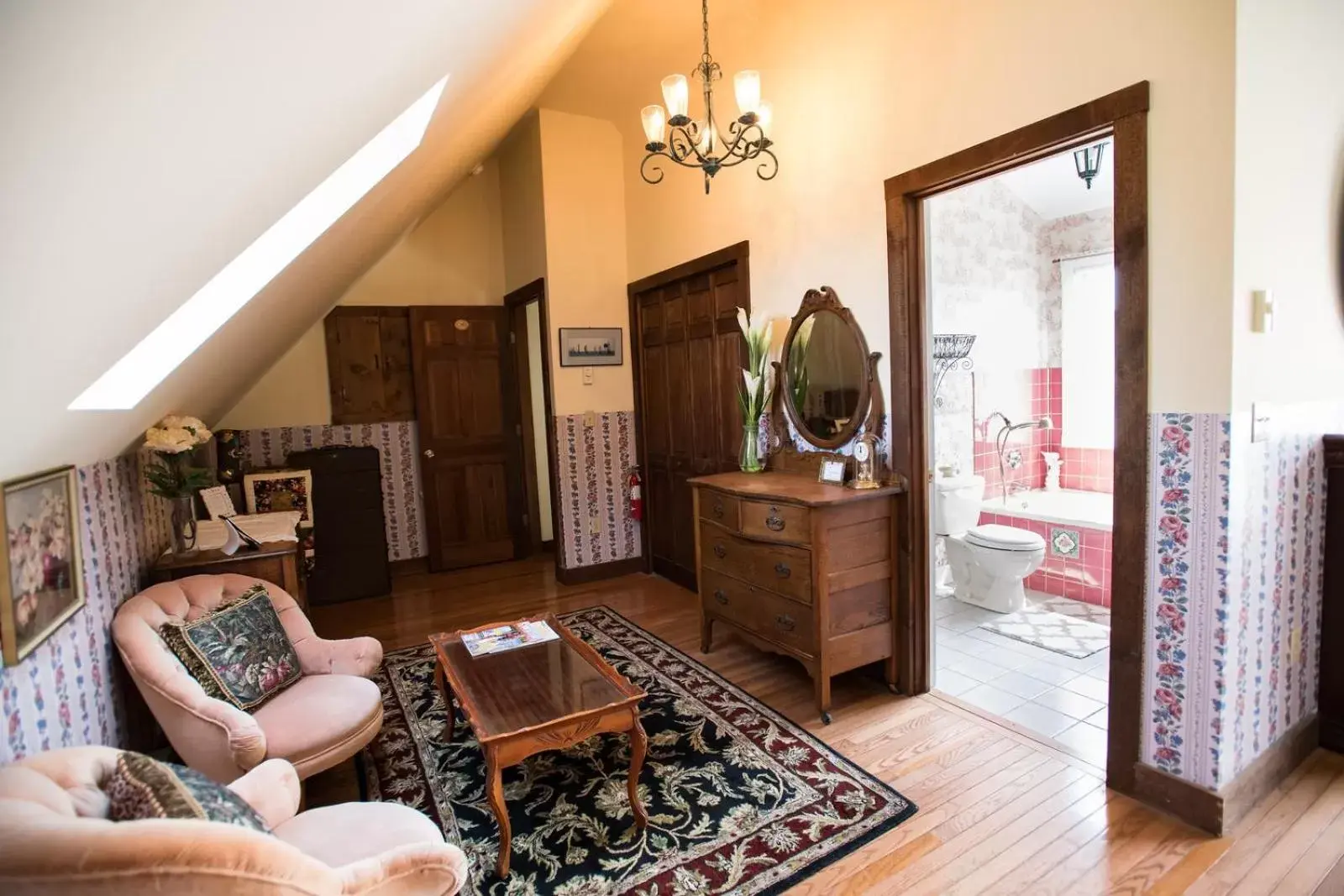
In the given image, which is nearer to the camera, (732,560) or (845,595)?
(845,595)

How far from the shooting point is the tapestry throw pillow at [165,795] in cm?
117

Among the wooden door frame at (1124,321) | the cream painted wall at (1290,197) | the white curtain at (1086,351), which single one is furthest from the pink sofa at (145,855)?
the white curtain at (1086,351)

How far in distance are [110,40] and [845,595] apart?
2.65 m

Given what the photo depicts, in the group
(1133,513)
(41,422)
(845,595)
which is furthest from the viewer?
(845,595)

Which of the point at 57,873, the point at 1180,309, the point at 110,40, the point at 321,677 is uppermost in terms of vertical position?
the point at 110,40

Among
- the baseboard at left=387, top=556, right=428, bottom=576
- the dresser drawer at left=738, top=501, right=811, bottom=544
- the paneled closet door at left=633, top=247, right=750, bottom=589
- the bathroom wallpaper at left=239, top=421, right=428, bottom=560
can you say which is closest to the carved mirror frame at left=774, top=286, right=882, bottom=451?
the paneled closet door at left=633, top=247, right=750, bottom=589

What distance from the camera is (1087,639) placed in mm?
3482

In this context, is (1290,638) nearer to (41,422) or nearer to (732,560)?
(732,560)

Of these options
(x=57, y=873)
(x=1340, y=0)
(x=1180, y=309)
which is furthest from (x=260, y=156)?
(x=1340, y=0)

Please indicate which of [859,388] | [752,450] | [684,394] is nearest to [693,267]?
[684,394]

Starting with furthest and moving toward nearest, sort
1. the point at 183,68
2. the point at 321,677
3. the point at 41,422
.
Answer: the point at 321,677 < the point at 41,422 < the point at 183,68

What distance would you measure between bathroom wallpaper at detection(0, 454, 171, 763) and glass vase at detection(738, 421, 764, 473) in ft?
8.81

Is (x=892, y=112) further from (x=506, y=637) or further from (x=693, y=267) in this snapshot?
(x=506, y=637)

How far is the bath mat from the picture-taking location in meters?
3.39
